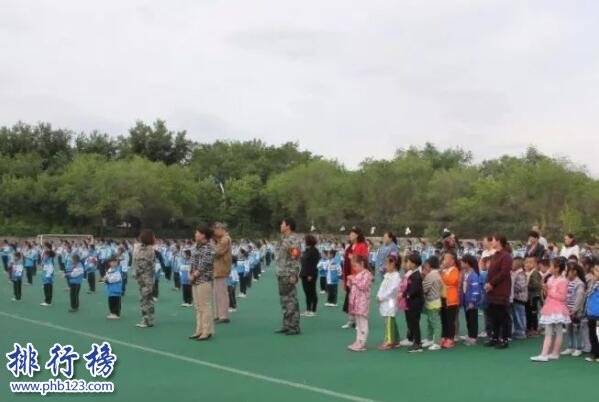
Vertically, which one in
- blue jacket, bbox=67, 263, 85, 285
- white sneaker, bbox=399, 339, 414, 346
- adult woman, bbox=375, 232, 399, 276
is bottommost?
white sneaker, bbox=399, 339, 414, 346

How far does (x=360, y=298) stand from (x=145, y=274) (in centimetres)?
426

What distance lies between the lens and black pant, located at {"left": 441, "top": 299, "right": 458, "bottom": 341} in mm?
11328

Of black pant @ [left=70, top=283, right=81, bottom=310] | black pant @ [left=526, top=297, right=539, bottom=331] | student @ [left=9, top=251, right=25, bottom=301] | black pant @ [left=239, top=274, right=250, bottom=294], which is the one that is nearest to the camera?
black pant @ [left=526, top=297, right=539, bottom=331]

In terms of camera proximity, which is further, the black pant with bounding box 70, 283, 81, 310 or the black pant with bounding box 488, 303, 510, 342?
the black pant with bounding box 70, 283, 81, 310

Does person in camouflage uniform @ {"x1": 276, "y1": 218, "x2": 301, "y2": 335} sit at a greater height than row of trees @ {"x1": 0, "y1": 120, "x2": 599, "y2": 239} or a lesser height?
lesser

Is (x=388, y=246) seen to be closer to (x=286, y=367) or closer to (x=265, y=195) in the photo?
(x=286, y=367)

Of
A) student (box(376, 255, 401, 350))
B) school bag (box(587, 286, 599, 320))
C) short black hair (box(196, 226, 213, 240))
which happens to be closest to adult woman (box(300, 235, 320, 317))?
short black hair (box(196, 226, 213, 240))

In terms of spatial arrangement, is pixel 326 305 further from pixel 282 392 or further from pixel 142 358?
pixel 282 392

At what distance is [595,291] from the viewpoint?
33.0 ft

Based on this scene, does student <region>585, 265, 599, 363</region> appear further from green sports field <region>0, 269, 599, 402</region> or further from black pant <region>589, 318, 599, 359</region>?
green sports field <region>0, 269, 599, 402</region>

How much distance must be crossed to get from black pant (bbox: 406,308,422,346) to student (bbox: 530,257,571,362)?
1625 mm

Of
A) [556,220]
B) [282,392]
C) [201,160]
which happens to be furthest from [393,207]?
[282,392]

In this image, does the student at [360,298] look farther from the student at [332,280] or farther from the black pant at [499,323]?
the student at [332,280]

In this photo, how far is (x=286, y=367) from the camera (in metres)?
9.46
